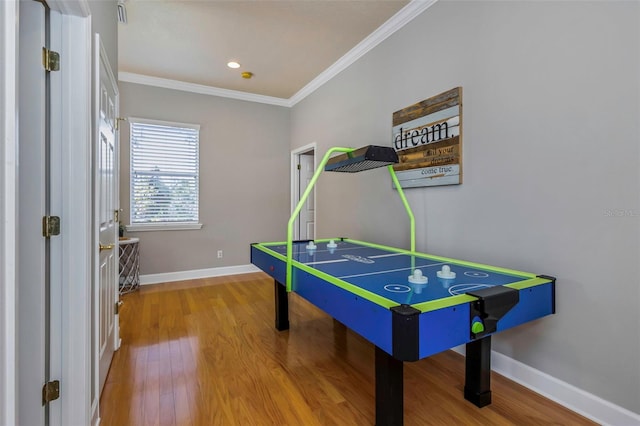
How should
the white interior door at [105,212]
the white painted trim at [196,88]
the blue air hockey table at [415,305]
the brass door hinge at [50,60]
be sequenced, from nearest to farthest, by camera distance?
the blue air hockey table at [415,305]
the brass door hinge at [50,60]
the white interior door at [105,212]
the white painted trim at [196,88]

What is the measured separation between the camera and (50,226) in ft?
4.12

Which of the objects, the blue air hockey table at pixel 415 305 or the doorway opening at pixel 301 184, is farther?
the doorway opening at pixel 301 184

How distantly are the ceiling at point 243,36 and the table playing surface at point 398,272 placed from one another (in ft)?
6.92

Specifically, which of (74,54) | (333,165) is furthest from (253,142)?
(74,54)

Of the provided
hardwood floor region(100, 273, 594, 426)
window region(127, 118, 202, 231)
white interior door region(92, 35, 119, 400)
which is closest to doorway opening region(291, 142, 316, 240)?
window region(127, 118, 202, 231)

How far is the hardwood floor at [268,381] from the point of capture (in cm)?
166

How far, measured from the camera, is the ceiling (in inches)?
107

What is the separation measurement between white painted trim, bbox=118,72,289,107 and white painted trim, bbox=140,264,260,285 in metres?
2.64

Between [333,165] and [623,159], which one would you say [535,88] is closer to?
[623,159]

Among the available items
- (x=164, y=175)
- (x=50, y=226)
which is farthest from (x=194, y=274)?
(x=50, y=226)

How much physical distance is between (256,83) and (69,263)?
3728mm

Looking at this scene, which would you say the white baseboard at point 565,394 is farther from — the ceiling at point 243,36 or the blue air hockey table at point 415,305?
the ceiling at point 243,36

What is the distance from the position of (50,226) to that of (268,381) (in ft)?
4.80

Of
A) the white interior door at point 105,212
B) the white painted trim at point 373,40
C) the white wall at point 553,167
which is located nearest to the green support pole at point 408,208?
the white wall at point 553,167
